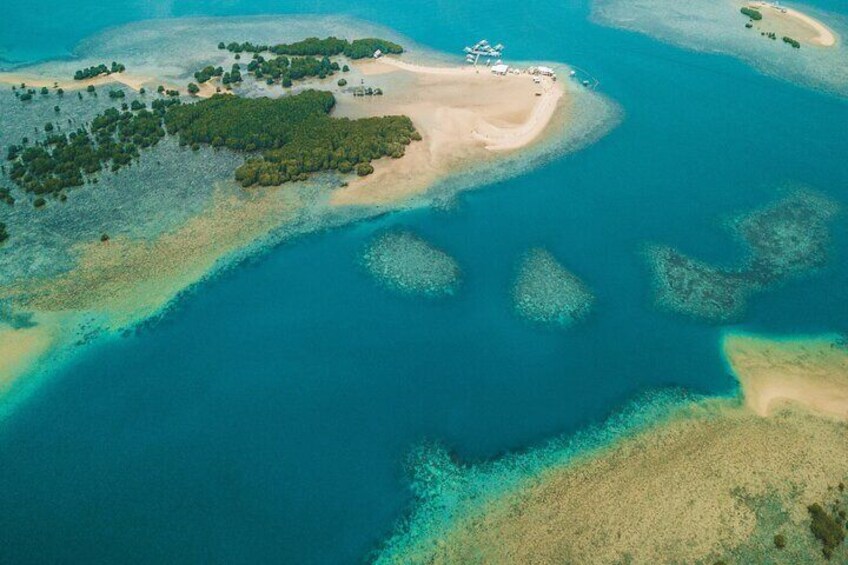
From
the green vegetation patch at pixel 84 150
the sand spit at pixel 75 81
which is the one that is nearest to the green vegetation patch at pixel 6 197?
the green vegetation patch at pixel 84 150

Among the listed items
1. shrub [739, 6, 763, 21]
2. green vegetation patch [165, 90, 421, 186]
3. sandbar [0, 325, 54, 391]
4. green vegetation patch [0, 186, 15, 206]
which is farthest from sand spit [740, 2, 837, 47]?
sandbar [0, 325, 54, 391]

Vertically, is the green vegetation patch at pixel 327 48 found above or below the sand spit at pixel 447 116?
above

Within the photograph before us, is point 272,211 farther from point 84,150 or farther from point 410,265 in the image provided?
point 84,150

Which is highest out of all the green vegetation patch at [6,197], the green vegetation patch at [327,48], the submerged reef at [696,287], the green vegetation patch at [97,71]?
the green vegetation patch at [327,48]

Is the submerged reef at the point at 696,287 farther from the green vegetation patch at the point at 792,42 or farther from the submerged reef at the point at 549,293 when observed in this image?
the green vegetation patch at the point at 792,42

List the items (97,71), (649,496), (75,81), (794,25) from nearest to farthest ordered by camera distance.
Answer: (649,496) → (75,81) → (97,71) → (794,25)

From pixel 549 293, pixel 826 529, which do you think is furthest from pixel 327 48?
pixel 826 529
